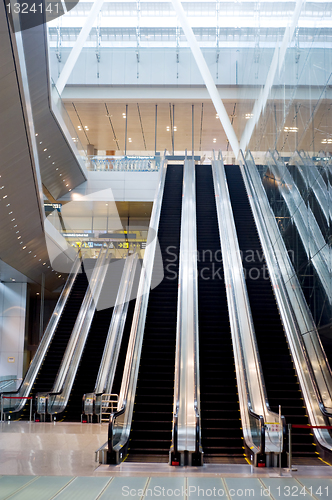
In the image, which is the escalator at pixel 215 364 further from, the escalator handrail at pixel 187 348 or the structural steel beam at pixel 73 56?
the structural steel beam at pixel 73 56

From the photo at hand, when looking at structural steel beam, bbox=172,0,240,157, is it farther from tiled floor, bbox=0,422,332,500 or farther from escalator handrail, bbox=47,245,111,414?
tiled floor, bbox=0,422,332,500

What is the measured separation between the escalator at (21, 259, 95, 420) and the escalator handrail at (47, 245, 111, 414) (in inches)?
25.6

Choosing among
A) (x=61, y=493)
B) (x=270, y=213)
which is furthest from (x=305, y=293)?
(x=61, y=493)

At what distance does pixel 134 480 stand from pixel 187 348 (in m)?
3.38

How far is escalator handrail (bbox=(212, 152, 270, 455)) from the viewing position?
7.27 metres

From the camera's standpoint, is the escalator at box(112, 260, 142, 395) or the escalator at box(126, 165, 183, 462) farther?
the escalator at box(112, 260, 142, 395)

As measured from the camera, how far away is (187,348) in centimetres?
890

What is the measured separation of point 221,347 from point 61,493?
5364 mm

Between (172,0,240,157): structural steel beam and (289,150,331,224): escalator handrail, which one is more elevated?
(172,0,240,157): structural steel beam

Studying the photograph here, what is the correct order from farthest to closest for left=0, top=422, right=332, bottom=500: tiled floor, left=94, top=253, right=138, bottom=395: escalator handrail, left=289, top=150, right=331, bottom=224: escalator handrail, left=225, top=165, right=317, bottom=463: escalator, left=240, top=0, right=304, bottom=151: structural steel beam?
1. left=94, top=253, right=138, bottom=395: escalator handrail
2. left=240, top=0, right=304, bottom=151: structural steel beam
3. left=289, top=150, right=331, bottom=224: escalator handrail
4. left=225, top=165, right=317, bottom=463: escalator
5. left=0, top=422, right=332, bottom=500: tiled floor

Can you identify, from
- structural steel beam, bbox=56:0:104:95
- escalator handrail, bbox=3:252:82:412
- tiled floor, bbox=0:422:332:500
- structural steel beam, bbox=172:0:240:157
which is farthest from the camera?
structural steel beam, bbox=172:0:240:157

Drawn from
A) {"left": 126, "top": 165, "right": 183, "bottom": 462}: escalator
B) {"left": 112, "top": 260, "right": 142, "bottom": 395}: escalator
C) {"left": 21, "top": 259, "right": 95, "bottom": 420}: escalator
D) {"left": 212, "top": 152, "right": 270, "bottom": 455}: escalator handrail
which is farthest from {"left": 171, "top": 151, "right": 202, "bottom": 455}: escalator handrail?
{"left": 21, "top": 259, "right": 95, "bottom": 420}: escalator

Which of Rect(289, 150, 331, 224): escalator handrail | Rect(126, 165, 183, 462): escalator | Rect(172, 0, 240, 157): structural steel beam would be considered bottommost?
Rect(126, 165, 183, 462): escalator

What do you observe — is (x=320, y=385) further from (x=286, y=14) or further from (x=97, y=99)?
(x=97, y=99)
